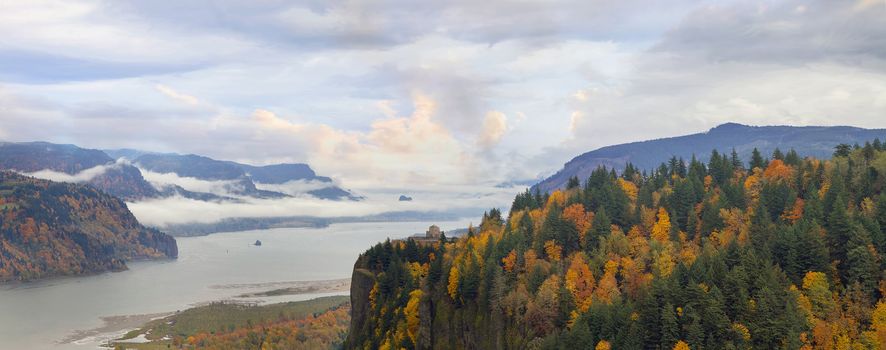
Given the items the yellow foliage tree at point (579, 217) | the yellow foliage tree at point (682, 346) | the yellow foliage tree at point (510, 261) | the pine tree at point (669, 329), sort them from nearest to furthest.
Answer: the yellow foliage tree at point (682, 346) → the pine tree at point (669, 329) → the yellow foliage tree at point (510, 261) → the yellow foliage tree at point (579, 217)

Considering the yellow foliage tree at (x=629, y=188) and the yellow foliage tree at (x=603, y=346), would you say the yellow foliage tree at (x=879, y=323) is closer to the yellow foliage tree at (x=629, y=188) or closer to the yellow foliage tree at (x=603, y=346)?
the yellow foliage tree at (x=603, y=346)

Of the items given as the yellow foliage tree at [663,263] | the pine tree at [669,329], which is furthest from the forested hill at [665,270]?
the yellow foliage tree at [663,263]

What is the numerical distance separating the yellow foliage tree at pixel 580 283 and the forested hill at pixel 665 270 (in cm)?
22

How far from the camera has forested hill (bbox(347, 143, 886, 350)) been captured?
95062mm

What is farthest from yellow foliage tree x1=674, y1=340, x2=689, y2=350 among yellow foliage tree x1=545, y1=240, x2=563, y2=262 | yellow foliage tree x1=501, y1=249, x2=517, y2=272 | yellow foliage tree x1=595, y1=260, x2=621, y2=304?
yellow foliage tree x1=545, y1=240, x2=563, y2=262

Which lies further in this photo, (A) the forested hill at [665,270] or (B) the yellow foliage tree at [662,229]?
(B) the yellow foliage tree at [662,229]

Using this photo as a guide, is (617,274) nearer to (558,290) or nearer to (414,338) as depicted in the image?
(558,290)

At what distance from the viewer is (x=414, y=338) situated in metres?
132

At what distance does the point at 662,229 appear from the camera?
134 metres

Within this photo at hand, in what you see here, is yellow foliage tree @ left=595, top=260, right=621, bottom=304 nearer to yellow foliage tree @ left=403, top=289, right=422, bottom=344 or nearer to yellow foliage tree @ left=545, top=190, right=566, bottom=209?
yellow foliage tree @ left=403, top=289, right=422, bottom=344

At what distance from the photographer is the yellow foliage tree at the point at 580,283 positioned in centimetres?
11050

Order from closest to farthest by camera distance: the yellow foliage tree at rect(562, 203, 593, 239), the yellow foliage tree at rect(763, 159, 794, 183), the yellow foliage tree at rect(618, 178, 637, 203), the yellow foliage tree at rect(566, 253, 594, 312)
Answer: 1. the yellow foliage tree at rect(566, 253, 594, 312)
2. the yellow foliage tree at rect(562, 203, 593, 239)
3. the yellow foliage tree at rect(763, 159, 794, 183)
4. the yellow foliage tree at rect(618, 178, 637, 203)

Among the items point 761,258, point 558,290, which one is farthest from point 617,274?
point 761,258

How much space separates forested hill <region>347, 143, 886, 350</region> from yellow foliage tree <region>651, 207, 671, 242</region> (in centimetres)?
31
